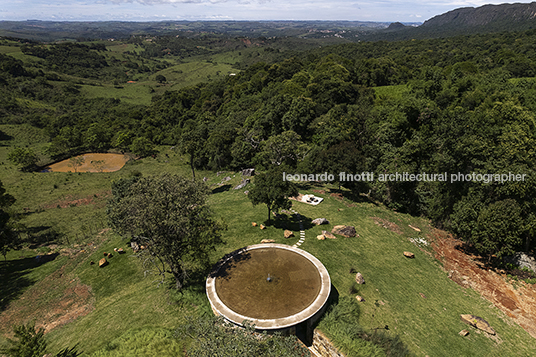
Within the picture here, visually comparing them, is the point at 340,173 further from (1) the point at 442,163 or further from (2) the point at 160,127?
(2) the point at 160,127

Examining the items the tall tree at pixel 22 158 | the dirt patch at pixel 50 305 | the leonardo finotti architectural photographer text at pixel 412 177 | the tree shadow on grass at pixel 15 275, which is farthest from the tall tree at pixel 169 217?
the tall tree at pixel 22 158

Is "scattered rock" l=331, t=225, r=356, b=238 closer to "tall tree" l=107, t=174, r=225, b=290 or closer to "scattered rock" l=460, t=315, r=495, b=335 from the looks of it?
"scattered rock" l=460, t=315, r=495, b=335

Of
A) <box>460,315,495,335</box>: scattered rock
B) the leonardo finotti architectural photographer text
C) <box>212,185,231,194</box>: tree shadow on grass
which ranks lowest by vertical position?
<box>212,185,231,194</box>: tree shadow on grass

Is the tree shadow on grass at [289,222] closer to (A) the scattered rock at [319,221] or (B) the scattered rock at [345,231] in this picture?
(A) the scattered rock at [319,221]

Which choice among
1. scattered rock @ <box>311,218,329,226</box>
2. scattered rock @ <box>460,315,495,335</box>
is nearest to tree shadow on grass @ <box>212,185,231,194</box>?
scattered rock @ <box>311,218,329,226</box>

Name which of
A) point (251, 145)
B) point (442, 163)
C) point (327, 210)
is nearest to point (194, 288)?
point (327, 210)

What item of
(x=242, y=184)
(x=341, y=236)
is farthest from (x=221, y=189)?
(x=341, y=236)
